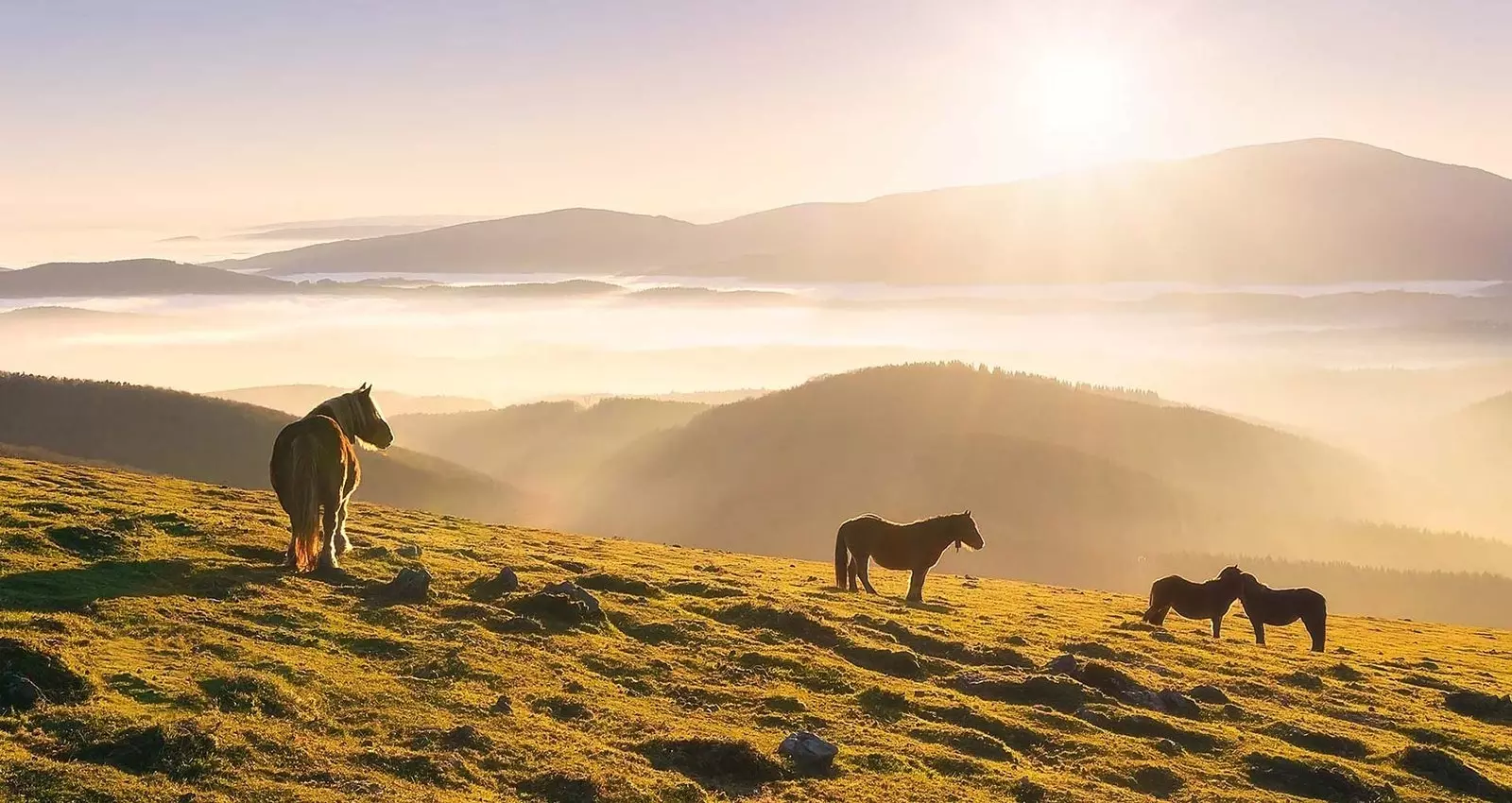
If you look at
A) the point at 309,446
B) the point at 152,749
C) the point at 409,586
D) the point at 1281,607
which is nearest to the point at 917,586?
the point at 1281,607

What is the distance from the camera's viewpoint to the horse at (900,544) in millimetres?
33625

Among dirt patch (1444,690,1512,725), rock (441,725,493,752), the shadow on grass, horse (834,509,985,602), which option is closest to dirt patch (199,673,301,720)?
rock (441,725,493,752)

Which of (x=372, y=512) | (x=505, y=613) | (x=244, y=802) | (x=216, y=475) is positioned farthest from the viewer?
(x=216, y=475)

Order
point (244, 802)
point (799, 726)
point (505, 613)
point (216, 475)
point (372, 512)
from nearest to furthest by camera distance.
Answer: point (244, 802)
point (799, 726)
point (505, 613)
point (372, 512)
point (216, 475)

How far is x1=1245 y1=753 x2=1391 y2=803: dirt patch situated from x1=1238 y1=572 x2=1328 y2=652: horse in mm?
16547

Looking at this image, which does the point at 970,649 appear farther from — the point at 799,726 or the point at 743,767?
the point at 743,767

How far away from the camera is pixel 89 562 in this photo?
65.5ft

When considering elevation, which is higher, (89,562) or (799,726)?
(89,562)

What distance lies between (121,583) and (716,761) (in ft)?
39.2

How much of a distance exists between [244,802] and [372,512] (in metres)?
28.7

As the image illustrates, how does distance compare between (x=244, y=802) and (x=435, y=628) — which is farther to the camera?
(x=435, y=628)

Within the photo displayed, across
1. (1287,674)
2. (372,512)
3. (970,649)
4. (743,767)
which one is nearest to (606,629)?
(743,767)

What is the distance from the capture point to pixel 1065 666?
2358 cm

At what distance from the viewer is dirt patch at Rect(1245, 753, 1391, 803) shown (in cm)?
1780
